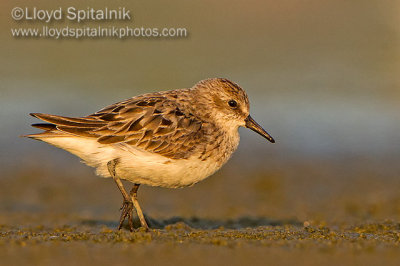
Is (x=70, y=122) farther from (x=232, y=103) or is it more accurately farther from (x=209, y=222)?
(x=209, y=222)

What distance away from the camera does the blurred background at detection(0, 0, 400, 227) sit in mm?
9375

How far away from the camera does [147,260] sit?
542 centimetres

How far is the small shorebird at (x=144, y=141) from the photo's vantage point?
271 inches

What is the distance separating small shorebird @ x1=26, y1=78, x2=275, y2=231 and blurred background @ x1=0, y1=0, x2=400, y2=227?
146 centimetres

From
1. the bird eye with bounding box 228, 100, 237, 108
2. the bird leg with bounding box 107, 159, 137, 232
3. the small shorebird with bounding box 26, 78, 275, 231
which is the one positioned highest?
the bird eye with bounding box 228, 100, 237, 108

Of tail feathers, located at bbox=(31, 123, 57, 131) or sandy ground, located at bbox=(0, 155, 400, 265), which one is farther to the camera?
tail feathers, located at bbox=(31, 123, 57, 131)

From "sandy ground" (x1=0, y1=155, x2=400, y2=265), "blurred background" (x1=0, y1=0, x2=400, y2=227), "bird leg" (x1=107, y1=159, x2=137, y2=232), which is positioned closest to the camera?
"sandy ground" (x1=0, y1=155, x2=400, y2=265)

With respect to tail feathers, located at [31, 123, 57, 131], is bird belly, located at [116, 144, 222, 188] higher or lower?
lower

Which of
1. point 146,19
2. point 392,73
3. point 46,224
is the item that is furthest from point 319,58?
point 46,224

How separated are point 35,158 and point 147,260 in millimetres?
6088

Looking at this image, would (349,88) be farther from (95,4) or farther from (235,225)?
(235,225)

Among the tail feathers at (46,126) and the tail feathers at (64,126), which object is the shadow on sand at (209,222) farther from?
the tail feathers at (46,126)

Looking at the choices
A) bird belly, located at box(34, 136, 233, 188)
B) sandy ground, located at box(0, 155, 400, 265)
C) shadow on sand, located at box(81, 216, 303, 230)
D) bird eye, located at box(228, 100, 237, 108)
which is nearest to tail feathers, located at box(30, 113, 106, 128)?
bird belly, located at box(34, 136, 233, 188)

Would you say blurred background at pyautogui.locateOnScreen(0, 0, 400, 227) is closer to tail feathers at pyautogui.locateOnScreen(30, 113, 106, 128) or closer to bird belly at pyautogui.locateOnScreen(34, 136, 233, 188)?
bird belly at pyautogui.locateOnScreen(34, 136, 233, 188)
